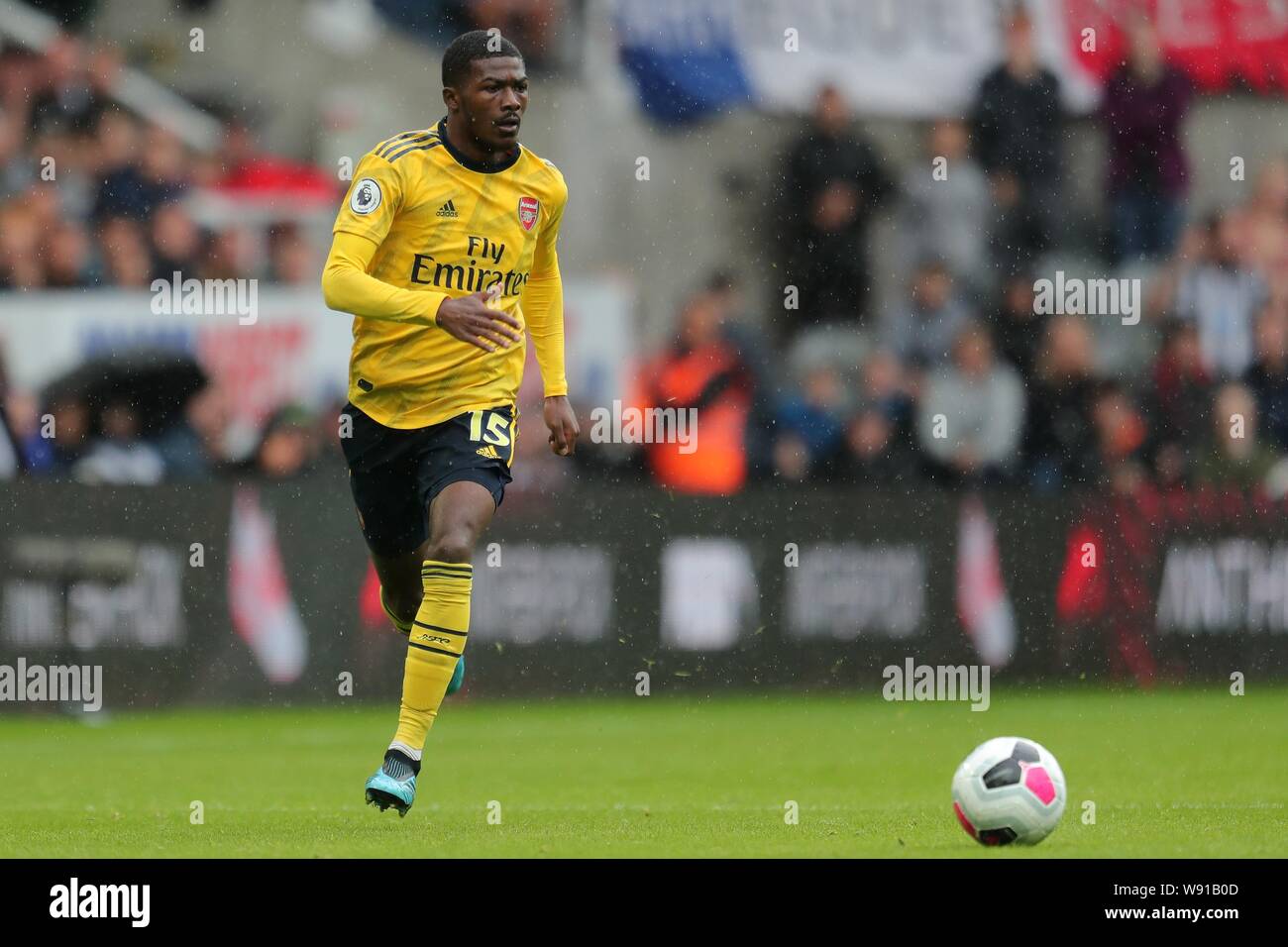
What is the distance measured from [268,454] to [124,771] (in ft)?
11.7

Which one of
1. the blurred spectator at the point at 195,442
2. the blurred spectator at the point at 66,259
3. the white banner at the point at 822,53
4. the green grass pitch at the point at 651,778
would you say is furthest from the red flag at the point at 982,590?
the blurred spectator at the point at 66,259

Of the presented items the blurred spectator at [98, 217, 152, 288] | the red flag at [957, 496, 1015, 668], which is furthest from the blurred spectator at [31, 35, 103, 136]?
the red flag at [957, 496, 1015, 668]

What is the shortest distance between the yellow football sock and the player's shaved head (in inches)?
66.2

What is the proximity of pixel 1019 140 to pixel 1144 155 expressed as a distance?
3.72 feet

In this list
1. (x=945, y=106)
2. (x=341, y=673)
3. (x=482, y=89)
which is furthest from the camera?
(x=945, y=106)

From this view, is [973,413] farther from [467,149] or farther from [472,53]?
[472,53]

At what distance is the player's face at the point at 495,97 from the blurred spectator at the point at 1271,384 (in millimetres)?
8339

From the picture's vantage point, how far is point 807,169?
48.2 ft

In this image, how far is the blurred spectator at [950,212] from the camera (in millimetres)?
14656

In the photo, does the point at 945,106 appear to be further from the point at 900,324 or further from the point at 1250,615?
the point at 1250,615

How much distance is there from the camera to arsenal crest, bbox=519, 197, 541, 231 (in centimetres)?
788

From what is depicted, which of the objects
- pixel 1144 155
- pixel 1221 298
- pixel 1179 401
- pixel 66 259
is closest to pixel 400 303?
pixel 66 259

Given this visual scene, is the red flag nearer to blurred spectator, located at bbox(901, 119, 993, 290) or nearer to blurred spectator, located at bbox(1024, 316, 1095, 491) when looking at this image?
blurred spectator, located at bbox(1024, 316, 1095, 491)
